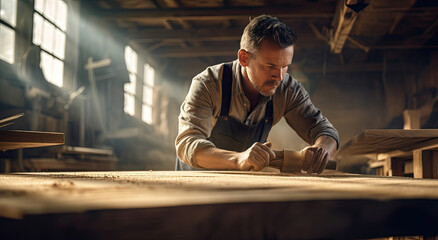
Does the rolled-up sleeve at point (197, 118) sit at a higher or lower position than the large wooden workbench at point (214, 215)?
higher

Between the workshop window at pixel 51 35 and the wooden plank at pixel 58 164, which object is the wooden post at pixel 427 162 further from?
the workshop window at pixel 51 35

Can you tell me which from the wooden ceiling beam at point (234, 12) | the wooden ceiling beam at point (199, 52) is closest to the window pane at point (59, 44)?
the wooden ceiling beam at point (234, 12)

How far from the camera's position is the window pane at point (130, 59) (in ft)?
30.0

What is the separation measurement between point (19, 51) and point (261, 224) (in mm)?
5347

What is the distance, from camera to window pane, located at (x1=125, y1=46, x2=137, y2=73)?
9133 millimetres

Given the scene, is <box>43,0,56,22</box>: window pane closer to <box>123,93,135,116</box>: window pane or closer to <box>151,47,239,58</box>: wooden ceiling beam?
<box>123,93,135,116</box>: window pane

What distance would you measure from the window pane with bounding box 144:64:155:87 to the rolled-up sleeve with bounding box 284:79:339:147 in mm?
7742

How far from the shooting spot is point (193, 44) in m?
9.66

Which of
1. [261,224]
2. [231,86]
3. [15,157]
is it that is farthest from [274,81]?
[15,157]

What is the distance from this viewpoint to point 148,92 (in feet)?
35.1

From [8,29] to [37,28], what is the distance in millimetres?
690

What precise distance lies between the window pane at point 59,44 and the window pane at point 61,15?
12 cm

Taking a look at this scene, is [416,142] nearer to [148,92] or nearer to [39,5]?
[39,5]

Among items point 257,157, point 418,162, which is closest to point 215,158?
point 257,157
